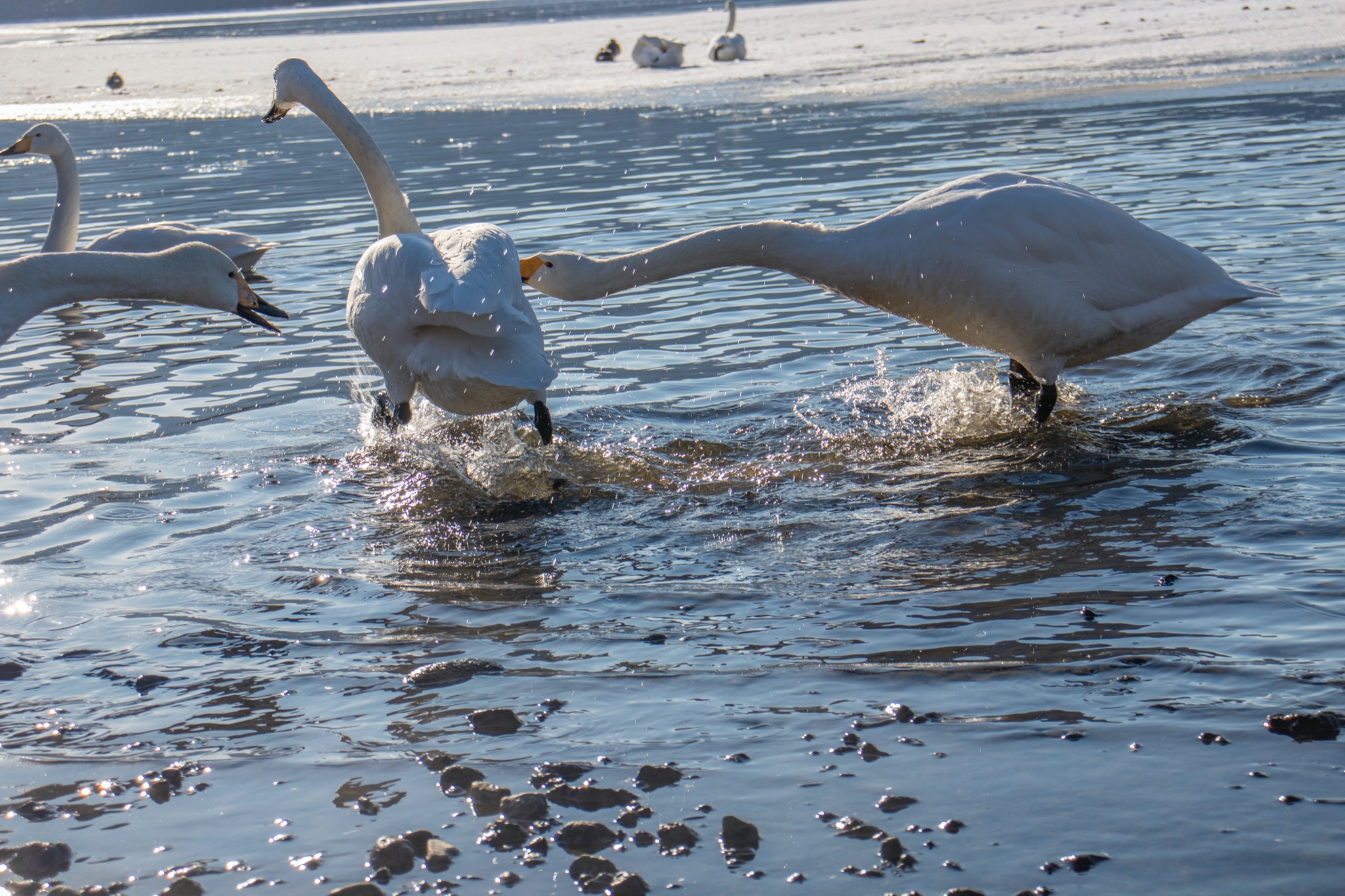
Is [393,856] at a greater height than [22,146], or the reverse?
[22,146]

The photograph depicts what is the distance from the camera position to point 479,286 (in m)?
5.77

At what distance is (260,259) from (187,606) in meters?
7.61

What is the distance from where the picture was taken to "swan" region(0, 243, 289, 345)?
218 inches

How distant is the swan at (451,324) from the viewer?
5.71 metres

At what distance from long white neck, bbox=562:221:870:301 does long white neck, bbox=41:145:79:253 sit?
743 cm

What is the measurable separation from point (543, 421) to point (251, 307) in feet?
4.83

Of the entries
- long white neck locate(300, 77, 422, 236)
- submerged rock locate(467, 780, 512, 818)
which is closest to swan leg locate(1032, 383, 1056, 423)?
long white neck locate(300, 77, 422, 236)

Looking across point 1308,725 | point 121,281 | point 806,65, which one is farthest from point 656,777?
point 806,65

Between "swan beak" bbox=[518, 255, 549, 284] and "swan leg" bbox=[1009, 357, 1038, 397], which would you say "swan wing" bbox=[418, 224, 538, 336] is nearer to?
"swan beak" bbox=[518, 255, 549, 284]

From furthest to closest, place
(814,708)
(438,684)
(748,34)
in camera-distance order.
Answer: (748,34), (438,684), (814,708)

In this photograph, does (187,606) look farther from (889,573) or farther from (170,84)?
(170,84)

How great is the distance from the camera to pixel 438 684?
398 centimetres

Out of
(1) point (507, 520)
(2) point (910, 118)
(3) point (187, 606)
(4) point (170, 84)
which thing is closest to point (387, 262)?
(1) point (507, 520)

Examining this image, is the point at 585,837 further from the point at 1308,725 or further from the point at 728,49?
the point at 728,49
